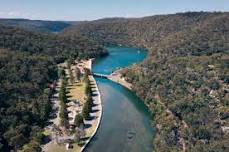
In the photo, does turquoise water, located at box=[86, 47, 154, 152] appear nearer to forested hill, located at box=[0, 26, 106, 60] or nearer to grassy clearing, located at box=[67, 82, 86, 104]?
grassy clearing, located at box=[67, 82, 86, 104]

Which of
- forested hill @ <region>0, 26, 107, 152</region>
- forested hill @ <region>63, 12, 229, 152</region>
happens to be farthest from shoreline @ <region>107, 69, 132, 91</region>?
forested hill @ <region>0, 26, 107, 152</region>

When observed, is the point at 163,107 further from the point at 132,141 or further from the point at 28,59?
the point at 28,59

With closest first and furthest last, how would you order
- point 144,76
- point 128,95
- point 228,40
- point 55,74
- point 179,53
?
point 128,95
point 144,76
point 55,74
point 179,53
point 228,40

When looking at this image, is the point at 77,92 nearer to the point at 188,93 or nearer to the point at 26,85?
the point at 26,85

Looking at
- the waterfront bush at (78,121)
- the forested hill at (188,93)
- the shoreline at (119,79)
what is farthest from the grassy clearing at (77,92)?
the waterfront bush at (78,121)

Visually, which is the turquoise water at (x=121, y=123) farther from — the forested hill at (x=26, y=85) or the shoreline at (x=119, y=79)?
the forested hill at (x=26, y=85)

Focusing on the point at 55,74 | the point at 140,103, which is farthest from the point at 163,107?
the point at 55,74

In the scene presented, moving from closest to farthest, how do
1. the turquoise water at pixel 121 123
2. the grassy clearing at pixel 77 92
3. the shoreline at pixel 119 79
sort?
1. the turquoise water at pixel 121 123
2. the grassy clearing at pixel 77 92
3. the shoreline at pixel 119 79
